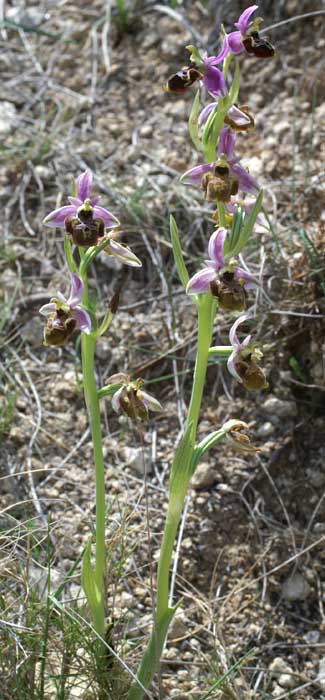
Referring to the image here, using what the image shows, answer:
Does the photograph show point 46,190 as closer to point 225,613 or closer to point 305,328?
point 305,328

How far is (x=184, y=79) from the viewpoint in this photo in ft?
6.63

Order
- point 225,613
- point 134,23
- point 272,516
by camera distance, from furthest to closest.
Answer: point 134,23 → point 272,516 → point 225,613

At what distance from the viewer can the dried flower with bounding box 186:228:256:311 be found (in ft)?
6.34

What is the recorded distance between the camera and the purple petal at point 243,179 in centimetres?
204

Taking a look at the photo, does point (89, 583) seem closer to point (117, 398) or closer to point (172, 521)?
point (172, 521)

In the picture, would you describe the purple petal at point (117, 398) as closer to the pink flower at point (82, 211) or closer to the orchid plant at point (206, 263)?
the orchid plant at point (206, 263)

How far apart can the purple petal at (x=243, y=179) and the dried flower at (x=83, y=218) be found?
0.28 metres

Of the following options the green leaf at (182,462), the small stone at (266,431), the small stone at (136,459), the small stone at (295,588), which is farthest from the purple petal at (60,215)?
the small stone at (295,588)

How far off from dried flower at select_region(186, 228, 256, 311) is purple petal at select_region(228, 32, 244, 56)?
402mm

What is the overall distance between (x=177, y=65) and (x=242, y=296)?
7.39 feet

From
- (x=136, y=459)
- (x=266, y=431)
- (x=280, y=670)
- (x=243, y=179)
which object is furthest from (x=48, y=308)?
(x=280, y=670)

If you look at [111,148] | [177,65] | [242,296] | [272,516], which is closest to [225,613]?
[272,516]

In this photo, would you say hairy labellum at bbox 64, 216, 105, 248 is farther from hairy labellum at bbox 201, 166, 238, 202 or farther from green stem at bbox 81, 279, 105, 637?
hairy labellum at bbox 201, 166, 238, 202

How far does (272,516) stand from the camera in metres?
2.83
